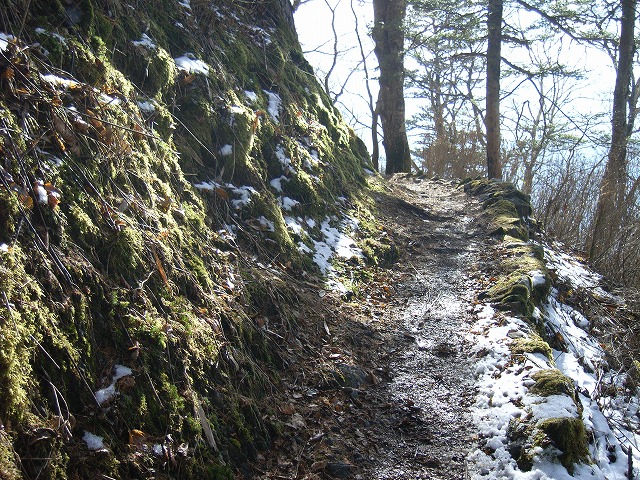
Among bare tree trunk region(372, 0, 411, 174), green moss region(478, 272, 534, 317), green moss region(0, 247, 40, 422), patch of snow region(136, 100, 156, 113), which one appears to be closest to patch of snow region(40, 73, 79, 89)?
patch of snow region(136, 100, 156, 113)

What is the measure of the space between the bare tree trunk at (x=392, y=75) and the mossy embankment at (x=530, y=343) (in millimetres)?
4063

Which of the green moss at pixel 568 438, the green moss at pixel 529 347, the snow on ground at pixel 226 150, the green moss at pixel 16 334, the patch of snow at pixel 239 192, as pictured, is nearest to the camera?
the green moss at pixel 16 334

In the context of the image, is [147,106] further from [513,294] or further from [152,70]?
[513,294]

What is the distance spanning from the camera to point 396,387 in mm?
3572

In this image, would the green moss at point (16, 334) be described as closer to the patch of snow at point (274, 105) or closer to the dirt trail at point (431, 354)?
the dirt trail at point (431, 354)

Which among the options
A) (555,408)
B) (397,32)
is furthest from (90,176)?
(397,32)

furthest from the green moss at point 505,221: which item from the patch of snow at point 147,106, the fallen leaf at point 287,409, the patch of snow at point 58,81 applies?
the patch of snow at point 58,81

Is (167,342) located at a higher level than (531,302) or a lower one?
lower

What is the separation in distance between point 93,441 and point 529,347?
3199 mm

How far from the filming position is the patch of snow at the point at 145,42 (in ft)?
13.3

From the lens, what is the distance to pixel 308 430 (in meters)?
2.94

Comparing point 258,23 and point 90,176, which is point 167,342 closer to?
point 90,176

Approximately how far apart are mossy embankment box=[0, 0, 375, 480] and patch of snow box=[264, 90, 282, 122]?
3.12 feet

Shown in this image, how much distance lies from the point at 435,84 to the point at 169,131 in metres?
20.5
